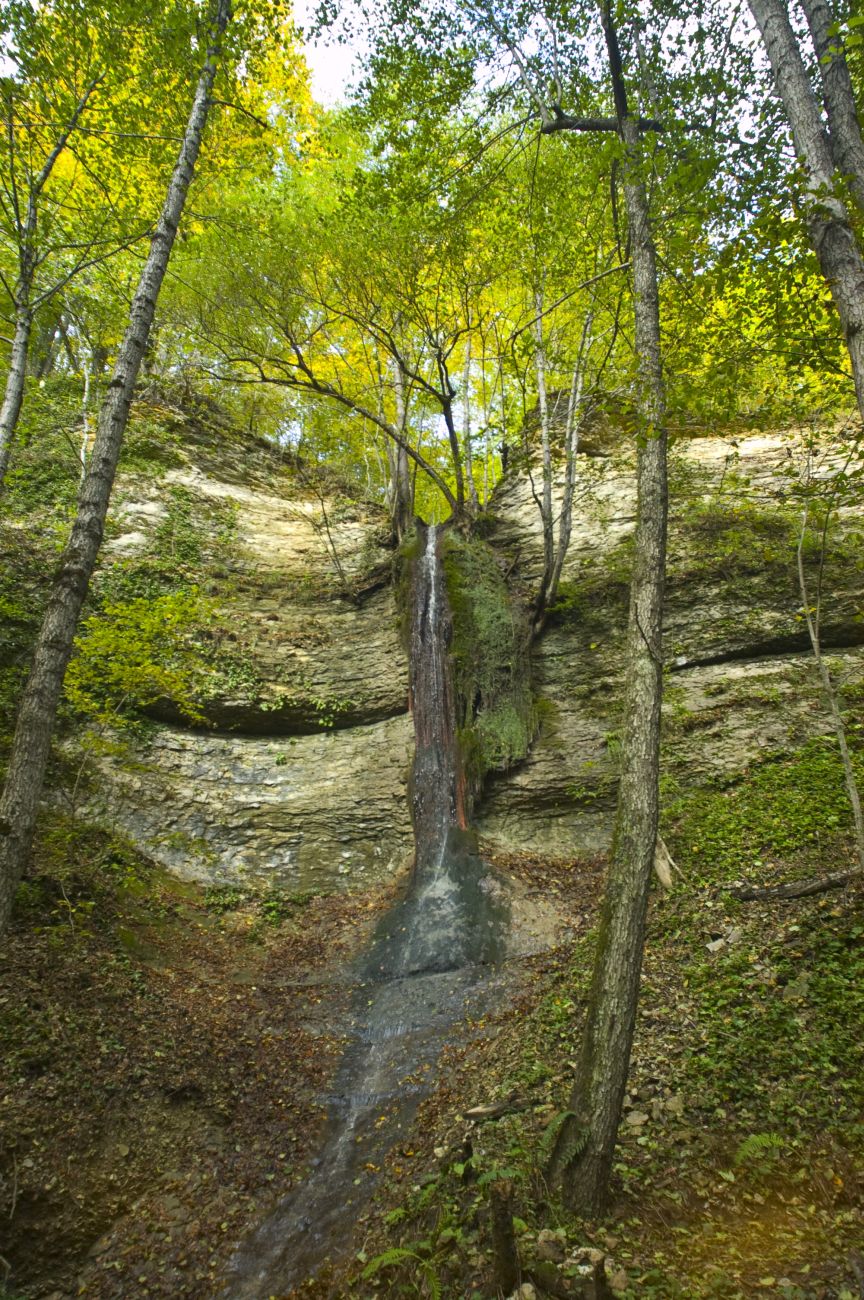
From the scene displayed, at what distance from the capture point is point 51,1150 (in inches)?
166

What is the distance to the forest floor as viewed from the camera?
130 inches

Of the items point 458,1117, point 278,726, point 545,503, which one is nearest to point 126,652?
point 278,726

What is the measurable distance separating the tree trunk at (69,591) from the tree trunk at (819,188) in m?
5.64

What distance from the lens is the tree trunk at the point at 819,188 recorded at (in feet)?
13.9

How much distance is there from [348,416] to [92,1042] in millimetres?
15571

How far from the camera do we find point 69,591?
5184 mm

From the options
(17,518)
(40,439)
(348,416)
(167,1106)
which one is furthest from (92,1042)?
(348,416)

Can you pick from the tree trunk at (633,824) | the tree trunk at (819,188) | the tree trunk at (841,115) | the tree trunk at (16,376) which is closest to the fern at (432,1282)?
the tree trunk at (633,824)

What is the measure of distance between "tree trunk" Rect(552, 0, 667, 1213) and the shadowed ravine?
1.76 metres

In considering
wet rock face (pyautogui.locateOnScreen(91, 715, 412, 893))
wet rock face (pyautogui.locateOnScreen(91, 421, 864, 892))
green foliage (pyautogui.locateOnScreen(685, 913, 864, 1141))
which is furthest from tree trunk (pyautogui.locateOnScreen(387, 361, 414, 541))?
green foliage (pyautogui.locateOnScreen(685, 913, 864, 1141))

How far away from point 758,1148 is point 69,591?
612 centimetres

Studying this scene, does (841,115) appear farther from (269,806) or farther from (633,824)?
(269,806)

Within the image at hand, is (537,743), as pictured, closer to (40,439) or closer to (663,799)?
(663,799)

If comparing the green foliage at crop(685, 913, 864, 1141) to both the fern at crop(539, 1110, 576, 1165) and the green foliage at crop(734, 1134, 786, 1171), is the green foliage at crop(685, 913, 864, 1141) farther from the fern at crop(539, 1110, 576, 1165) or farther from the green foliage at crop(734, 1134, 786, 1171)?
the fern at crop(539, 1110, 576, 1165)
